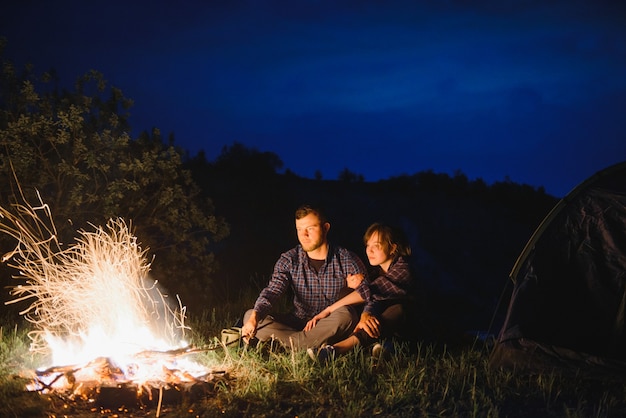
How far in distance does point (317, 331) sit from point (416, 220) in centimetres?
1151

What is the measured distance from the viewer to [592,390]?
525 centimetres

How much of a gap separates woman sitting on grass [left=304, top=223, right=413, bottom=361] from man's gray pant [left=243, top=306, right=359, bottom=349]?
0.09 m

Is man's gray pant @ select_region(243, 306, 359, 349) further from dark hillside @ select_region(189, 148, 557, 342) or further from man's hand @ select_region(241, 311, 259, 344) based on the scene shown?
dark hillside @ select_region(189, 148, 557, 342)

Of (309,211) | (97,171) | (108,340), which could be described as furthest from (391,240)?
(97,171)

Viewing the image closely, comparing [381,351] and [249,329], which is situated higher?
[249,329]

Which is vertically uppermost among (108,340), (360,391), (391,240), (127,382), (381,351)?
(391,240)

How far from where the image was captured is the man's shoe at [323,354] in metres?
5.46

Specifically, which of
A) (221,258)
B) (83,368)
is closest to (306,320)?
(83,368)

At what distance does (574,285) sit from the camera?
596cm

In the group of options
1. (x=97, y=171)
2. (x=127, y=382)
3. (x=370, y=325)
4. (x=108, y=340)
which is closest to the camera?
(x=127, y=382)

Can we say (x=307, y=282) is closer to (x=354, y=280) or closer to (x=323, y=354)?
(x=354, y=280)

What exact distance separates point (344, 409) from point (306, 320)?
6.37ft

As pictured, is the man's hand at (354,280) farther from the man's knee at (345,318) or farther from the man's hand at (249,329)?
the man's hand at (249,329)

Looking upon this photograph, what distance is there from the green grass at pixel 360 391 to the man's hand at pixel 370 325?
0.18 meters
